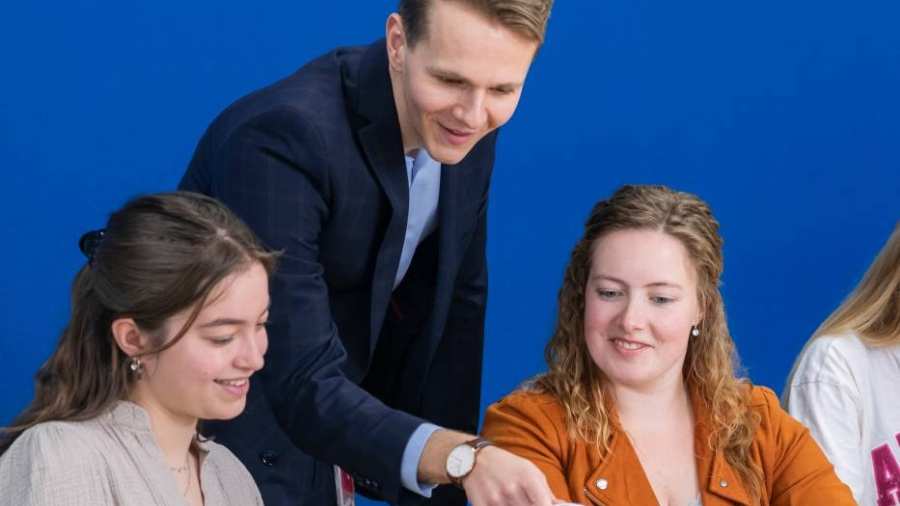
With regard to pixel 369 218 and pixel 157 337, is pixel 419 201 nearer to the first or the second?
pixel 369 218

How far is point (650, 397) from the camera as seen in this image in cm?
227

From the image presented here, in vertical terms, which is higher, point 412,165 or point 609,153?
point 609,153

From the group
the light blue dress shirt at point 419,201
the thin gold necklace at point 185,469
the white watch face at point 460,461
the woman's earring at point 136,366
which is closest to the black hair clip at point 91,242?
the woman's earring at point 136,366

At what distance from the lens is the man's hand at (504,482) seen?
171 centimetres

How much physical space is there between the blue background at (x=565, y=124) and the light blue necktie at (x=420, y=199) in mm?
1001

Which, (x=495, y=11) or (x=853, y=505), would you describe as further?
(x=853, y=505)

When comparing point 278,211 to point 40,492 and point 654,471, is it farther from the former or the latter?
point 654,471

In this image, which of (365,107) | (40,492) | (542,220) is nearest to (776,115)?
(542,220)

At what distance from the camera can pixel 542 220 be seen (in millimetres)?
3439

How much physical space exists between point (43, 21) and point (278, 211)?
4.07ft

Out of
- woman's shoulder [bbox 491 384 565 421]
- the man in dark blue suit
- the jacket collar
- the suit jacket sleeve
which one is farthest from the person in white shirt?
the suit jacket sleeve

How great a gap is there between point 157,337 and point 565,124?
161 cm

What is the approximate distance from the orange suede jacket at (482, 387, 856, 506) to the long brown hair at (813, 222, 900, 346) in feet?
1.10

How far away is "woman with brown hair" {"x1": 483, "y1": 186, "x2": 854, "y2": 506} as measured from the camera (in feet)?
7.19
